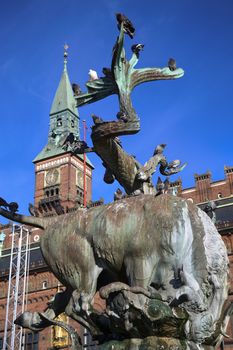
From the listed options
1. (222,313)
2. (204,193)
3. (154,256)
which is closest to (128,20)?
(154,256)

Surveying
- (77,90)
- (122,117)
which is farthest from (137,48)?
(122,117)

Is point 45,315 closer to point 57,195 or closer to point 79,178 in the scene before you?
point 57,195

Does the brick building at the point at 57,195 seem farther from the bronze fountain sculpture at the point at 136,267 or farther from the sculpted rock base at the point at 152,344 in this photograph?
the sculpted rock base at the point at 152,344

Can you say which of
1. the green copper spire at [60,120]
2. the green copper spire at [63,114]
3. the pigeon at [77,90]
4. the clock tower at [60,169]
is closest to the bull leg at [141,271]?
the pigeon at [77,90]

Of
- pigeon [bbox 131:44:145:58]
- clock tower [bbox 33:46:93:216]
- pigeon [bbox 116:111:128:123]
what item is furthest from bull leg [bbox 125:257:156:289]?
clock tower [bbox 33:46:93:216]

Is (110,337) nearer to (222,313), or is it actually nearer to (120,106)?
(222,313)

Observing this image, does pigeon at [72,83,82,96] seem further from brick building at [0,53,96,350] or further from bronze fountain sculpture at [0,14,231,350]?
brick building at [0,53,96,350]

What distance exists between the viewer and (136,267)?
5.11 m

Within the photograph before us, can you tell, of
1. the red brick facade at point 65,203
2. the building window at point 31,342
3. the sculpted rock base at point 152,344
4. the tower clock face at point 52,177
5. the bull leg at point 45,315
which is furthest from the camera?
the tower clock face at point 52,177

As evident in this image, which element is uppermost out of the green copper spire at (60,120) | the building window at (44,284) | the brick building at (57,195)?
the green copper spire at (60,120)

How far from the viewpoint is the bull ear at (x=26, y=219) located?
608 centimetres

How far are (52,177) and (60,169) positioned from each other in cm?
162

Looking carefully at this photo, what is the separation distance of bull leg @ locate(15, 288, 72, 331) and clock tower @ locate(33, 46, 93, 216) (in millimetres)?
51546

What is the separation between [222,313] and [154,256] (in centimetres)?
101
